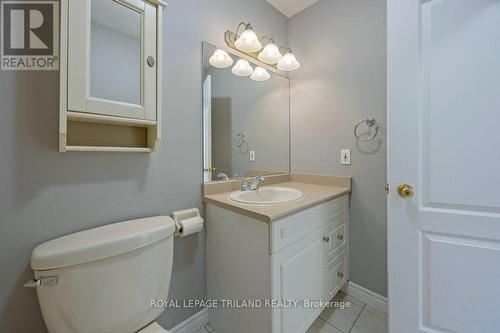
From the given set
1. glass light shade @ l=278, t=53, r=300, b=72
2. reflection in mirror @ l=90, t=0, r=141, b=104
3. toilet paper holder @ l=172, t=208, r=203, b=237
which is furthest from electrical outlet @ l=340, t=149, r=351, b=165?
reflection in mirror @ l=90, t=0, r=141, b=104

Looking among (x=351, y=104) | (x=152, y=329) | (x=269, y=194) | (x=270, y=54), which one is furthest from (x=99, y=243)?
(x=351, y=104)

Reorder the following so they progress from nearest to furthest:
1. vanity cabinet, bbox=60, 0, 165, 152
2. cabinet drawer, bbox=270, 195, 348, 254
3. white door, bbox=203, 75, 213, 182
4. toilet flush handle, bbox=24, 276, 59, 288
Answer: toilet flush handle, bbox=24, 276, 59, 288, vanity cabinet, bbox=60, 0, 165, 152, cabinet drawer, bbox=270, 195, 348, 254, white door, bbox=203, 75, 213, 182

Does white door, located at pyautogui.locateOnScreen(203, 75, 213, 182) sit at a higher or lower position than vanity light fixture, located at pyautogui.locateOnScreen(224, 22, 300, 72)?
lower

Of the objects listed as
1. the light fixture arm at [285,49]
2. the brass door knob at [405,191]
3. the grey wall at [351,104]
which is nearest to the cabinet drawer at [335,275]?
the grey wall at [351,104]

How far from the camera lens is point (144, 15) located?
92cm

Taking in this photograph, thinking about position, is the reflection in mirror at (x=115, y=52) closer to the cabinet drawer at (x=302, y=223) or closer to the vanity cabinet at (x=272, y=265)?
the vanity cabinet at (x=272, y=265)

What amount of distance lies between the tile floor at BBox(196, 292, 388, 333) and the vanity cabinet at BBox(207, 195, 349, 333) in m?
0.18

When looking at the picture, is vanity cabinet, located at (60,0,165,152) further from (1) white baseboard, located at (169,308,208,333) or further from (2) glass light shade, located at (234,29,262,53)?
(1) white baseboard, located at (169,308,208,333)

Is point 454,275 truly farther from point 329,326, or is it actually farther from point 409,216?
point 329,326

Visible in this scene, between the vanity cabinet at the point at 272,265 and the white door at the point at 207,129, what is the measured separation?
24cm

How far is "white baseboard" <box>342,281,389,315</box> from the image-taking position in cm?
142

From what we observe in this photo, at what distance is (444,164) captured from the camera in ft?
3.14

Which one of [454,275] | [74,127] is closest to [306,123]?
[454,275]

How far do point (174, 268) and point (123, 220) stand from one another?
0.42 meters
